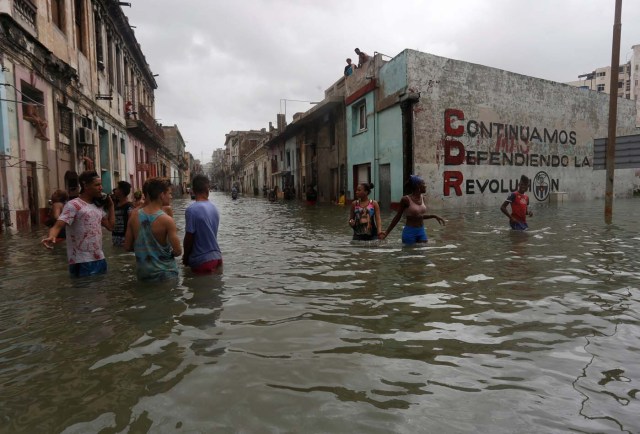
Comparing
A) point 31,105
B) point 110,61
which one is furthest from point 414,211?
point 110,61

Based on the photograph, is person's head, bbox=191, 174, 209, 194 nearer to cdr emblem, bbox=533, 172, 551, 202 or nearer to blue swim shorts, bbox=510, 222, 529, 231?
blue swim shorts, bbox=510, 222, 529, 231

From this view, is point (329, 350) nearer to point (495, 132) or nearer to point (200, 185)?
point (200, 185)

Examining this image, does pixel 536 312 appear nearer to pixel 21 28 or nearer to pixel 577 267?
pixel 577 267

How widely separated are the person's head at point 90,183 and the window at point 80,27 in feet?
49.6

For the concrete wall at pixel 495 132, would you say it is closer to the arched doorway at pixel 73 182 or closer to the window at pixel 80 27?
the window at pixel 80 27

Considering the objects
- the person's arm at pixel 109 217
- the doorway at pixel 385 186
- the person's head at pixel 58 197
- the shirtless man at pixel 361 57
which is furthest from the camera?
the shirtless man at pixel 361 57

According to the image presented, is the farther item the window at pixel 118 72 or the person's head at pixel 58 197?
the window at pixel 118 72

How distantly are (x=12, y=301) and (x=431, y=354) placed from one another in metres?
4.57

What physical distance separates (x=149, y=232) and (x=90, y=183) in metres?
1.07

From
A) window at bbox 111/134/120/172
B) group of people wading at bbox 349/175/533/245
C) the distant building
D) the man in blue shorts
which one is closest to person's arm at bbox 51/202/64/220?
the man in blue shorts

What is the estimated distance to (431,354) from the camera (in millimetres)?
3041

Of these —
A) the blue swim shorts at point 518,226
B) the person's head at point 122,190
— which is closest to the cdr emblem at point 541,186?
the blue swim shorts at point 518,226

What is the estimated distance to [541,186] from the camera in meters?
22.4

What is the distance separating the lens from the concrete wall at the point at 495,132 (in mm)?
17938
